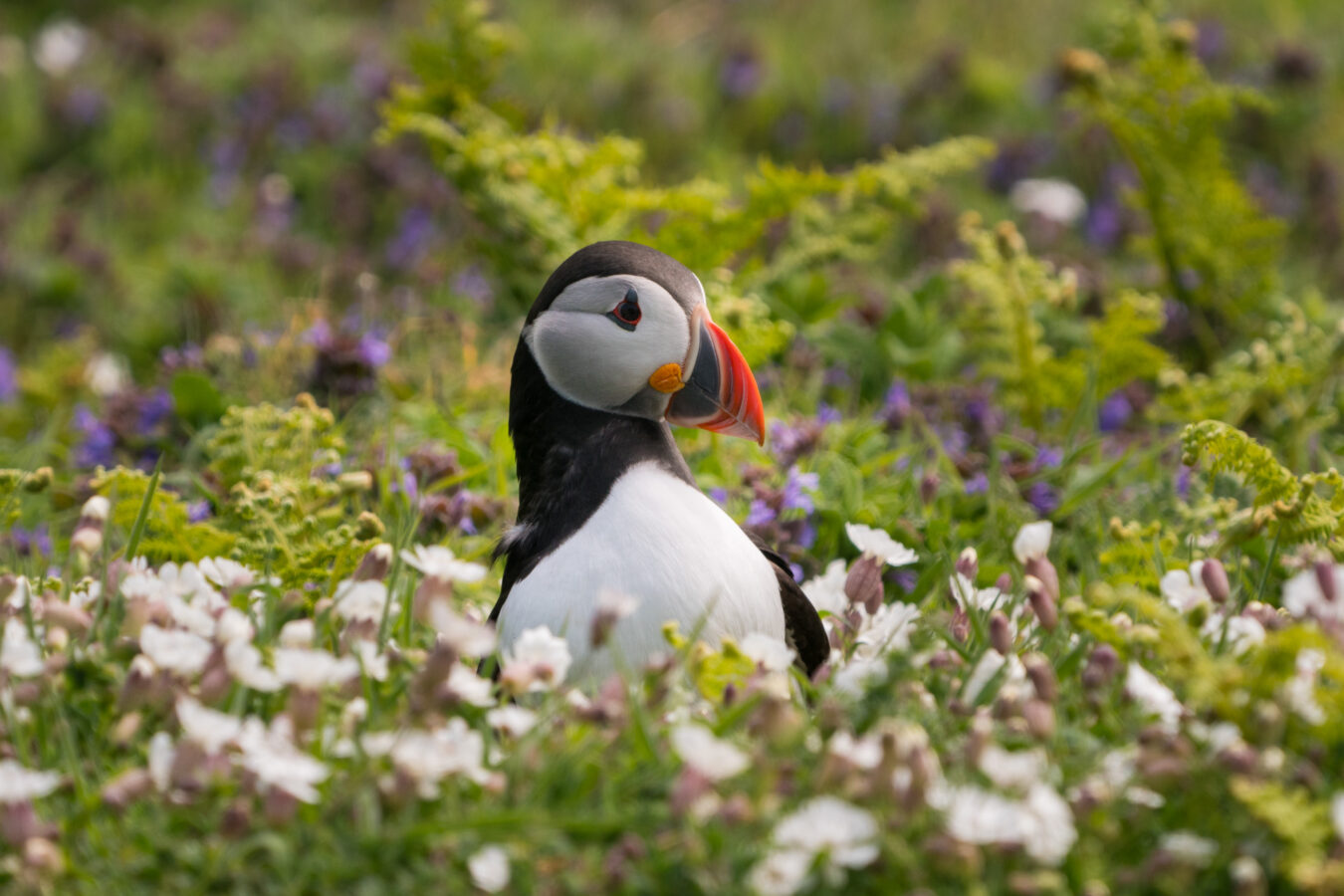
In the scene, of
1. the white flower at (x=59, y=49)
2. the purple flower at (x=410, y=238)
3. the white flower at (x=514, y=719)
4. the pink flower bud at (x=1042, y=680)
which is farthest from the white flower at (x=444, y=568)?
the white flower at (x=59, y=49)

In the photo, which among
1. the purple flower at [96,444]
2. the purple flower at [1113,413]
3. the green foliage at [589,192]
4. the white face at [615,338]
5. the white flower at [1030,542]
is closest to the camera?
the white flower at [1030,542]

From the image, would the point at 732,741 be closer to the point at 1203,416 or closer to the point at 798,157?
the point at 1203,416

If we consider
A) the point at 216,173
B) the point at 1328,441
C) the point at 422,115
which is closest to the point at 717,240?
the point at 422,115

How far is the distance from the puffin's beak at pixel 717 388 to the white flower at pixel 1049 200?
4.59m

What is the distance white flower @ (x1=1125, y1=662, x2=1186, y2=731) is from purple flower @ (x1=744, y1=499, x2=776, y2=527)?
4.44ft

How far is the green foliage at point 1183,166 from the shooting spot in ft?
15.3

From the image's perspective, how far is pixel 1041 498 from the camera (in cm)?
363

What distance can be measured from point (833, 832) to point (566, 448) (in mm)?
1124

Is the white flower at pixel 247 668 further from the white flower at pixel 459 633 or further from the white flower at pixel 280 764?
the white flower at pixel 459 633

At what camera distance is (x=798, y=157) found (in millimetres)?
8078

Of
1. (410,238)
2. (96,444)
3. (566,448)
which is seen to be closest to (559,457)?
(566,448)

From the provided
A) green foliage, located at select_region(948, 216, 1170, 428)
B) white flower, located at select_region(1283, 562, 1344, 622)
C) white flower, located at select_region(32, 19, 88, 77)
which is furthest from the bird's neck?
white flower, located at select_region(32, 19, 88, 77)

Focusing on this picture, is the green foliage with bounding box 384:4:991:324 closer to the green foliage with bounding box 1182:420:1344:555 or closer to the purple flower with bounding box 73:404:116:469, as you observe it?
the purple flower with bounding box 73:404:116:469

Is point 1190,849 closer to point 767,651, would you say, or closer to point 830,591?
point 767,651
